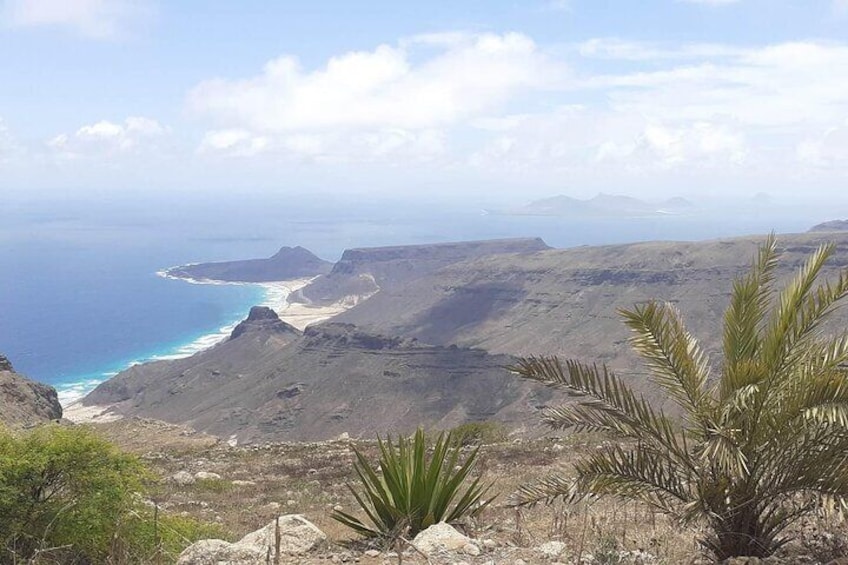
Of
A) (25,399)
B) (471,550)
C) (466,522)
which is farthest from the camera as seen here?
(25,399)

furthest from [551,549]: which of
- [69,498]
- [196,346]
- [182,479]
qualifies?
[196,346]

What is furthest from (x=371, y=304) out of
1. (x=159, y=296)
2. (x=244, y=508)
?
(x=244, y=508)

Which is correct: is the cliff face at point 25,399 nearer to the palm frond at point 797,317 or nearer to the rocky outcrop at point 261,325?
the palm frond at point 797,317

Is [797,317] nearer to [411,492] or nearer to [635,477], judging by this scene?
[635,477]

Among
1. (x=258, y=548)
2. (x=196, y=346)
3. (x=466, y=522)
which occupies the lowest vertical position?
(x=196, y=346)

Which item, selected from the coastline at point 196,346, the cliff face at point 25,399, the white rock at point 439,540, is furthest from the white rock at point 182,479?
the cliff face at point 25,399

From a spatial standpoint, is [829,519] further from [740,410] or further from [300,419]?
[300,419]
